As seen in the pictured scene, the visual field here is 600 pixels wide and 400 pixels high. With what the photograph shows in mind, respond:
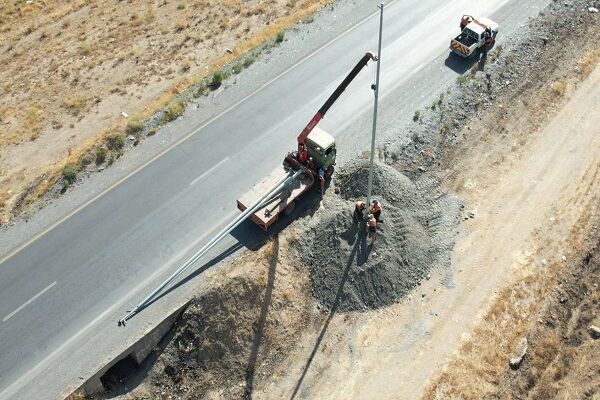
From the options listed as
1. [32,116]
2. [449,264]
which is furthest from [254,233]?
[32,116]

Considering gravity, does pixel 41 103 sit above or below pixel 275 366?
above

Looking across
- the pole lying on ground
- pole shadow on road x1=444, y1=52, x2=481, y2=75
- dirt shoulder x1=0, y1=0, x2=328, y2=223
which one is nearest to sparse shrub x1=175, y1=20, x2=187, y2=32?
dirt shoulder x1=0, y1=0, x2=328, y2=223

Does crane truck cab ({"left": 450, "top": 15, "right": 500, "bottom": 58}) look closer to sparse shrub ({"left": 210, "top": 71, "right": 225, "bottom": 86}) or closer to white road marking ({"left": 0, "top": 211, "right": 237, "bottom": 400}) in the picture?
sparse shrub ({"left": 210, "top": 71, "right": 225, "bottom": 86})

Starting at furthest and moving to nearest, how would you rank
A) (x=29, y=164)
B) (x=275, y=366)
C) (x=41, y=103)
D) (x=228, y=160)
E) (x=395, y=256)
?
(x=41, y=103) → (x=29, y=164) → (x=228, y=160) → (x=395, y=256) → (x=275, y=366)

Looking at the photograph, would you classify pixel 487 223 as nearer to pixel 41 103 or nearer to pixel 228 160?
pixel 228 160

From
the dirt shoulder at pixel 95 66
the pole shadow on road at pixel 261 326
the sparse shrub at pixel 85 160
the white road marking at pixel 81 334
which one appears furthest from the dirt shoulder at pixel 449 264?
the dirt shoulder at pixel 95 66

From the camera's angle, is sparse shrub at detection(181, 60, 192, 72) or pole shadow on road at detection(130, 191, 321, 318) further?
sparse shrub at detection(181, 60, 192, 72)

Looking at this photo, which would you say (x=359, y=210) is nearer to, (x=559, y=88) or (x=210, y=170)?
(x=210, y=170)

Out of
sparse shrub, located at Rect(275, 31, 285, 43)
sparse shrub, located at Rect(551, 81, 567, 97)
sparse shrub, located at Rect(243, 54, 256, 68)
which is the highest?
sparse shrub, located at Rect(275, 31, 285, 43)

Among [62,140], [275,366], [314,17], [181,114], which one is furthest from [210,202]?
[314,17]
